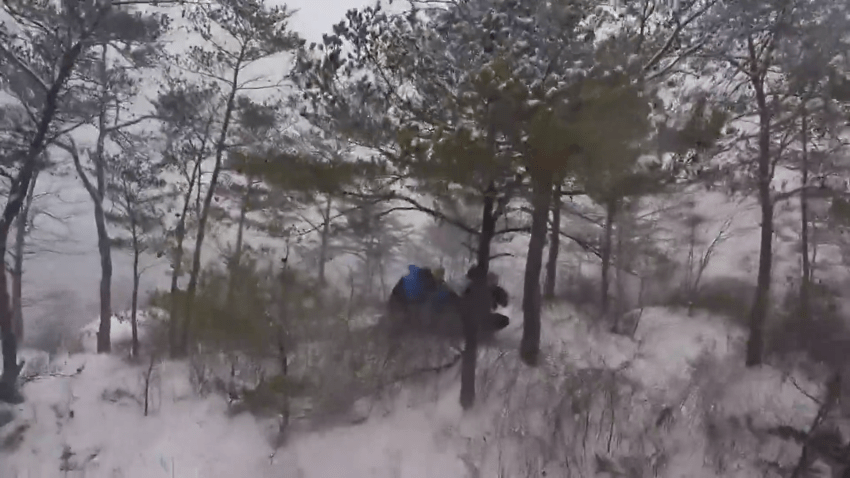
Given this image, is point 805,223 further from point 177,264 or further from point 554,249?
point 177,264

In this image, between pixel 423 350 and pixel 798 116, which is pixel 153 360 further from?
pixel 798 116

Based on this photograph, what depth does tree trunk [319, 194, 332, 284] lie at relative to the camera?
467 centimetres

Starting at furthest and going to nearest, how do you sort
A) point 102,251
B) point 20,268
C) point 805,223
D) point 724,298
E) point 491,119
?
point 102,251 < point 20,268 < point 724,298 < point 805,223 < point 491,119

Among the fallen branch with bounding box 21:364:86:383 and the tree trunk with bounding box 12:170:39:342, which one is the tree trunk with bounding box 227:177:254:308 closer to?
the fallen branch with bounding box 21:364:86:383

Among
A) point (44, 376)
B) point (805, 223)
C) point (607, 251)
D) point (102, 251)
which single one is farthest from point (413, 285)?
point (102, 251)

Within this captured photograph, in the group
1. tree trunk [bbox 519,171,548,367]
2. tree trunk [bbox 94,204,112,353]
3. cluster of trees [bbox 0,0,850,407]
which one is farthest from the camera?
tree trunk [bbox 94,204,112,353]

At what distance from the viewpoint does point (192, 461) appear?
4.73 meters

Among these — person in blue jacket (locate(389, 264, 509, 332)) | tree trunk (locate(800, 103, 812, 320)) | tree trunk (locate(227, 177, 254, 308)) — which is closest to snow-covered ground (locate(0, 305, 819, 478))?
person in blue jacket (locate(389, 264, 509, 332))

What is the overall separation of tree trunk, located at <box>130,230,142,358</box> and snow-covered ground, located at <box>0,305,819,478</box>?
1.72 meters

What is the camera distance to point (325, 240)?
5.16 m

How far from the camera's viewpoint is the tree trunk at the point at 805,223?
563cm

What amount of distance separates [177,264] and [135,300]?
A: 80.2 inches

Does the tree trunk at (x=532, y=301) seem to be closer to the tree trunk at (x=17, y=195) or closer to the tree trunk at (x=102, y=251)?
the tree trunk at (x=17, y=195)

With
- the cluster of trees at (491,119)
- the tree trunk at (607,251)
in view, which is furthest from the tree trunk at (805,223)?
the tree trunk at (607,251)
